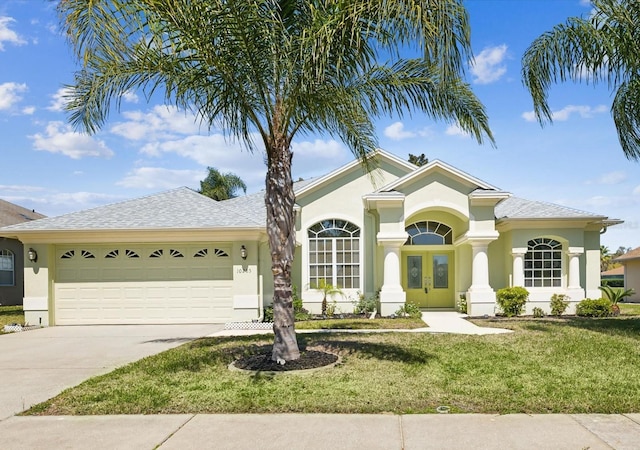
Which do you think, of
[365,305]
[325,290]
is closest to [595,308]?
[365,305]

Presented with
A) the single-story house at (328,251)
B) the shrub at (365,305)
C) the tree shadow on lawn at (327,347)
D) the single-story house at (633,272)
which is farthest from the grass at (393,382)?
the single-story house at (633,272)

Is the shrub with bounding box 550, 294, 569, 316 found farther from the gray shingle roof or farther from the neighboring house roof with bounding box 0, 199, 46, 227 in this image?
the neighboring house roof with bounding box 0, 199, 46, 227

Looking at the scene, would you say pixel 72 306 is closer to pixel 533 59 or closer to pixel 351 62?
pixel 351 62

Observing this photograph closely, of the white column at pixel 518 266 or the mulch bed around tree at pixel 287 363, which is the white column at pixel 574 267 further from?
the mulch bed around tree at pixel 287 363

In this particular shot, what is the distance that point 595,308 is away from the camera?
1706 centimetres

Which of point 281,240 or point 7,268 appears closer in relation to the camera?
point 281,240

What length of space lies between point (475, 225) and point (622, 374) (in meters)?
9.48

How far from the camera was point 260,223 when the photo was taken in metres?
16.0

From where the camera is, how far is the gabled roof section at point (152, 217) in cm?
1570

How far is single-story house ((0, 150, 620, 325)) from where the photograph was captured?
1586 cm

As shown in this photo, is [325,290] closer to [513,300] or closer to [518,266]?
[513,300]

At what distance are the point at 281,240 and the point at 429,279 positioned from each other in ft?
38.3

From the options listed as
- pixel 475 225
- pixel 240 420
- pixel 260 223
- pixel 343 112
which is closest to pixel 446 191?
pixel 475 225

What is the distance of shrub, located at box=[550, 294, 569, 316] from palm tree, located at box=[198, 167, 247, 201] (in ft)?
81.9
